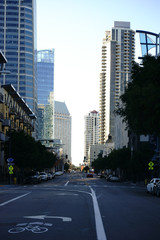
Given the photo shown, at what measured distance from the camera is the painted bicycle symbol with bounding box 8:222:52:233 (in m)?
10.6

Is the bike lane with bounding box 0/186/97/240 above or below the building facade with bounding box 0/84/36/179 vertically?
below

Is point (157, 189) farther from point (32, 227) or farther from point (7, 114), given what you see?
point (7, 114)

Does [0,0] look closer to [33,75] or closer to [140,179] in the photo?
[33,75]

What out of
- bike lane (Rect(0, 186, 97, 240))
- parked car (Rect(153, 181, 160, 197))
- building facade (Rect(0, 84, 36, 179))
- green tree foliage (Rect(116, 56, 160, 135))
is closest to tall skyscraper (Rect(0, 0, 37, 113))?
building facade (Rect(0, 84, 36, 179))

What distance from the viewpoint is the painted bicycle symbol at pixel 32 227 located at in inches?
417

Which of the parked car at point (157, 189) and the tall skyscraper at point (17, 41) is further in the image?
the tall skyscraper at point (17, 41)

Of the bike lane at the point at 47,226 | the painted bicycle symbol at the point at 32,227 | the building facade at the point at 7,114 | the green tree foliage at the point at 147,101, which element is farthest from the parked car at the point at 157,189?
the building facade at the point at 7,114

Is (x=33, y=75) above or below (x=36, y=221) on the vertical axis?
above

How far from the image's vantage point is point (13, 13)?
531 feet

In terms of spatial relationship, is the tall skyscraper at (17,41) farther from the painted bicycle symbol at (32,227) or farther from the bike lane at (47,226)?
the painted bicycle symbol at (32,227)

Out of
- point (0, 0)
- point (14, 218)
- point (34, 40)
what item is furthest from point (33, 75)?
point (14, 218)

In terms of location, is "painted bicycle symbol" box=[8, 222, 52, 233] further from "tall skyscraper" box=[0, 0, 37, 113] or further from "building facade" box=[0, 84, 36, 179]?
"tall skyscraper" box=[0, 0, 37, 113]

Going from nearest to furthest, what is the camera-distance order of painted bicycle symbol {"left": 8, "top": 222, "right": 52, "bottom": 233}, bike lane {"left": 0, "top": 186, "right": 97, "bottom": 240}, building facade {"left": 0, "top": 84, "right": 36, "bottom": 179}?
bike lane {"left": 0, "top": 186, "right": 97, "bottom": 240} → painted bicycle symbol {"left": 8, "top": 222, "right": 52, "bottom": 233} → building facade {"left": 0, "top": 84, "right": 36, "bottom": 179}

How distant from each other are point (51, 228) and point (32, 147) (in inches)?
2182
